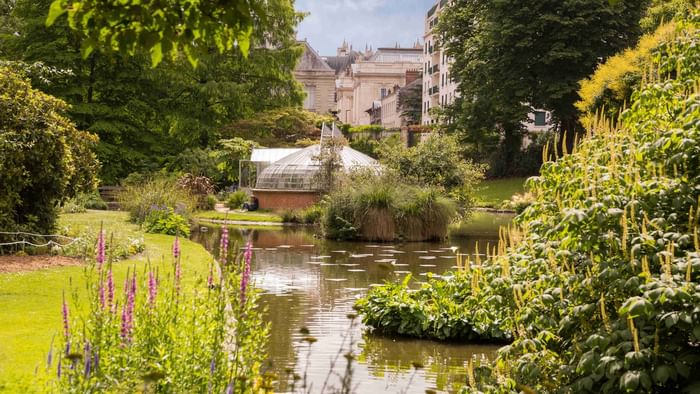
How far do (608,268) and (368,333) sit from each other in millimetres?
5248

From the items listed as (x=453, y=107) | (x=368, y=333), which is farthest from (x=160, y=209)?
(x=453, y=107)

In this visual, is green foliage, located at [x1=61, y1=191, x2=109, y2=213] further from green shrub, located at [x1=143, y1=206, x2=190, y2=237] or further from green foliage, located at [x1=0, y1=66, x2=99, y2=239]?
green foliage, located at [x1=0, y1=66, x2=99, y2=239]

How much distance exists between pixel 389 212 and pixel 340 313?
1161cm

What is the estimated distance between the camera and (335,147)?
3353cm

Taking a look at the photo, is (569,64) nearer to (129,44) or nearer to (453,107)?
(453,107)

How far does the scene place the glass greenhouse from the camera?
34656mm

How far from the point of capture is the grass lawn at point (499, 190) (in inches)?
1709

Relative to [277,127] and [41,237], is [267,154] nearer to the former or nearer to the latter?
[277,127]

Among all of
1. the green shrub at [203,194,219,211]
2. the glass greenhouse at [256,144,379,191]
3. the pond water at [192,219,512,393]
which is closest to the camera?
the pond water at [192,219,512,393]

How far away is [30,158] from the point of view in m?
15.2

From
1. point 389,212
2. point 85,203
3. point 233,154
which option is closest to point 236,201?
point 233,154

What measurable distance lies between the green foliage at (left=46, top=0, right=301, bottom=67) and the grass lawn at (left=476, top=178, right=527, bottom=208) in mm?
37792

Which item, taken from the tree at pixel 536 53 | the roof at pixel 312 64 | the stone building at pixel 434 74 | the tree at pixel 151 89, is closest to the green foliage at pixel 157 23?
the tree at pixel 151 89

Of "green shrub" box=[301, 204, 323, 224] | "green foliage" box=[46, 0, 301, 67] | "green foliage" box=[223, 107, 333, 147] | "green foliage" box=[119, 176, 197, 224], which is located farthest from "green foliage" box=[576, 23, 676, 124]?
"green foliage" box=[46, 0, 301, 67]
